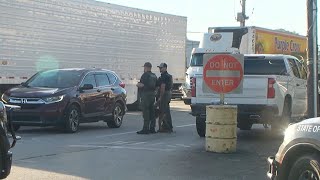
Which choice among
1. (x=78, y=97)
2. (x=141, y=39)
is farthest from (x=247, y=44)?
(x=78, y=97)

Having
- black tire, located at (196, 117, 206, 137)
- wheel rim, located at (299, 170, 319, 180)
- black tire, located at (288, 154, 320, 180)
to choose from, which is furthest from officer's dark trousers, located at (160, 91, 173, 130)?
wheel rim, located at (299, 170, 319, 180)

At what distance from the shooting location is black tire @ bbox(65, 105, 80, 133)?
1420 cm

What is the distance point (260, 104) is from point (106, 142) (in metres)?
3.53

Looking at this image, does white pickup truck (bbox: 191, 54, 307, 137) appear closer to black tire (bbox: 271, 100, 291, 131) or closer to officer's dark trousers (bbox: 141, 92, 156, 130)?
black tire (bbox: 271, 100, 291, 131)

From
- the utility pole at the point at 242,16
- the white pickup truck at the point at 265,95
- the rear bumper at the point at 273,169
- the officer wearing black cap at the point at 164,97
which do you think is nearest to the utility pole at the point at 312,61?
the white pickup truck at the point at 265,95

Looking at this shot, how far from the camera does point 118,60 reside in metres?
24.2

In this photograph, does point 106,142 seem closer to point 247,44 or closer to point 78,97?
point 78,97

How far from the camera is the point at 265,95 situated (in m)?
12.7

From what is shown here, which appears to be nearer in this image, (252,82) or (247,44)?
(252,82)

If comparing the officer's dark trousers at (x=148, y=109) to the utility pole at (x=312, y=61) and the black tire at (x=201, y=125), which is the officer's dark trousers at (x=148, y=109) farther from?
the utility pole at (x=312, y=61)

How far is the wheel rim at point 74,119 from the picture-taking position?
1436 cm

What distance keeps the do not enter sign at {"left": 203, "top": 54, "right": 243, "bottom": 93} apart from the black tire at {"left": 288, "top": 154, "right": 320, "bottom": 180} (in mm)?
5125

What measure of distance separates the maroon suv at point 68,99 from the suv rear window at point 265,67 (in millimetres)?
4213

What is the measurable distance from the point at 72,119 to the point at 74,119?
0.11 m
